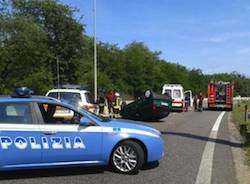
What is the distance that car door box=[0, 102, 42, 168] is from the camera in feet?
31.7

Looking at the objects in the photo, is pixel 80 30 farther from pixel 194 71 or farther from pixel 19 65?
pixel 194 71

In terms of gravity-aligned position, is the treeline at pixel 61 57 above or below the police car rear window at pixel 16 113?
above

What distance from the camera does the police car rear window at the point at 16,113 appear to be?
32.3 feet

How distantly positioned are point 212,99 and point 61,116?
4331cm

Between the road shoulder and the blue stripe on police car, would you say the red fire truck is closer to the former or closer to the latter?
the road shoulder

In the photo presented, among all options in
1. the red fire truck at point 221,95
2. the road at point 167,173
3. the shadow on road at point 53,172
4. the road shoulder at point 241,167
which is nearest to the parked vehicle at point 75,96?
the road shoulder at point 241,167

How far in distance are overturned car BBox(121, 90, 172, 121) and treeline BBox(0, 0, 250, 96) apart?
59.8 feet

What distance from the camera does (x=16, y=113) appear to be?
9953mm

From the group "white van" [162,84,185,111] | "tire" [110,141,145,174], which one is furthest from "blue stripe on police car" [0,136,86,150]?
"white van" [162,84,185,111]

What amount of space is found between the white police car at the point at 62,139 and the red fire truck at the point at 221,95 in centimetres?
4242

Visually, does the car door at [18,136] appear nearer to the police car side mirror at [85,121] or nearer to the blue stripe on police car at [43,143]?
the blue stripe on police car at [43,143]

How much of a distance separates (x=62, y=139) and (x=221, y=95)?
43.9 meters

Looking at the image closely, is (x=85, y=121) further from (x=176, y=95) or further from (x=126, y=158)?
(x=176, y=95)

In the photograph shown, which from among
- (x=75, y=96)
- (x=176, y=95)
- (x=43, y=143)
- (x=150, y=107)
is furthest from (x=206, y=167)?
(x=176, y=95)
